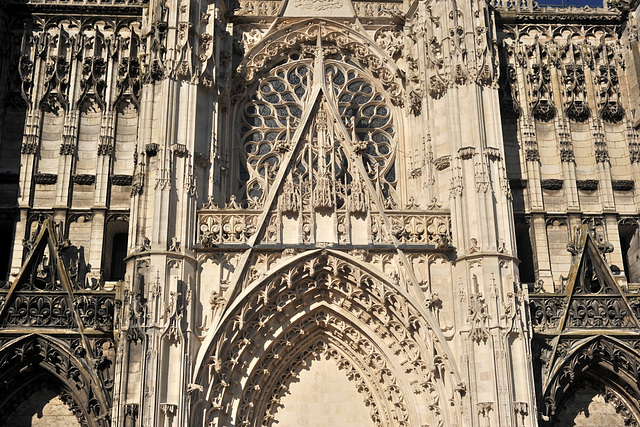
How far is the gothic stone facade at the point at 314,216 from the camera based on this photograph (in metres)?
14.7

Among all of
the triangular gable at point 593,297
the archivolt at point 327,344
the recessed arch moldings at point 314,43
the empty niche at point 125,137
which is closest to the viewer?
the archivolt at point 327,344

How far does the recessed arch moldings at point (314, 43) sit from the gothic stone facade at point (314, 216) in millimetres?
49

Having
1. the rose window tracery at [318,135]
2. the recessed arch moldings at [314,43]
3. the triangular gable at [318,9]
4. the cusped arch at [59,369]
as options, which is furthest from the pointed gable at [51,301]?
the triangular gable at [318,9]

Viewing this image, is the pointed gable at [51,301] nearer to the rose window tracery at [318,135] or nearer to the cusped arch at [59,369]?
the cusped arch at [59,369]

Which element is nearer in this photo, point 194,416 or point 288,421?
point 194,416

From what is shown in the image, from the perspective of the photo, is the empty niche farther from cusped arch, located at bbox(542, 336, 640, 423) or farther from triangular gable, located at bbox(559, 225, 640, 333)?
cusped arch, located at bbox(542, 336, 640, 423)

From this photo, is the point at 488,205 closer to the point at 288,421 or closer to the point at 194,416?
the point at 288,421

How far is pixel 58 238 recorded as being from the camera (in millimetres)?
15938

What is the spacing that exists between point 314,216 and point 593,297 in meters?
5.53

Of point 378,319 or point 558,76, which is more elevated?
point 558,76

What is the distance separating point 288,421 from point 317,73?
7.29m

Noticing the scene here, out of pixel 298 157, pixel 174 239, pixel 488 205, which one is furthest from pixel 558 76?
pixel 174 239

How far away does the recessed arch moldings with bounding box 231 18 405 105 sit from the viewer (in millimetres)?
18172

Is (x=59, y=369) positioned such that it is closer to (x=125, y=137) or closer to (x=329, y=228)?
(x=125, y=137)
